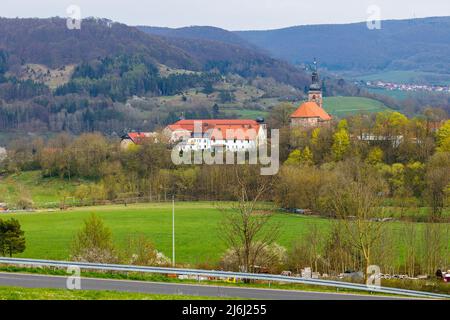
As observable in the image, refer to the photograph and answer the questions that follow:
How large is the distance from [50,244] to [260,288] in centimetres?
2424

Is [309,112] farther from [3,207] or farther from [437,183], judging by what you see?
[3,207]

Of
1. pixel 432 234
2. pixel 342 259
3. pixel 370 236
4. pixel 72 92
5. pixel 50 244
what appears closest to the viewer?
pixel 370 236

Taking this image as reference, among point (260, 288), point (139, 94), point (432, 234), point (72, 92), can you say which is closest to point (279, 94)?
point (139, 94)

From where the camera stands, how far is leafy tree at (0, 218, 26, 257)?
3412 centimetres

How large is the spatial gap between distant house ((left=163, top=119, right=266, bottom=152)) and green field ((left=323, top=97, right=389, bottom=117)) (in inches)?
1705

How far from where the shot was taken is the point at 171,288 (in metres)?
Result: 18.6

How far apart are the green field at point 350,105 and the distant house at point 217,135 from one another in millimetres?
43295

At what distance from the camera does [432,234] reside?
33.9 m

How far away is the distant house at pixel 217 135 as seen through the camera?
7538 cm

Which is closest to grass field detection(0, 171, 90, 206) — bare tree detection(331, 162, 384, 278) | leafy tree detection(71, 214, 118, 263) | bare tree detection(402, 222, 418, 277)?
bare tree detection(331, 162, 384, 278)

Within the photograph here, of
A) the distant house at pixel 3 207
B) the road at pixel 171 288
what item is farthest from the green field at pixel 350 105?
the road at pixel 171 288

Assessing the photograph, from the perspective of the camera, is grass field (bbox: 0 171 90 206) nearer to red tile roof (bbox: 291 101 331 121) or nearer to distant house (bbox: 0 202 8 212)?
distant house (bbox: 0 202 8 212)
